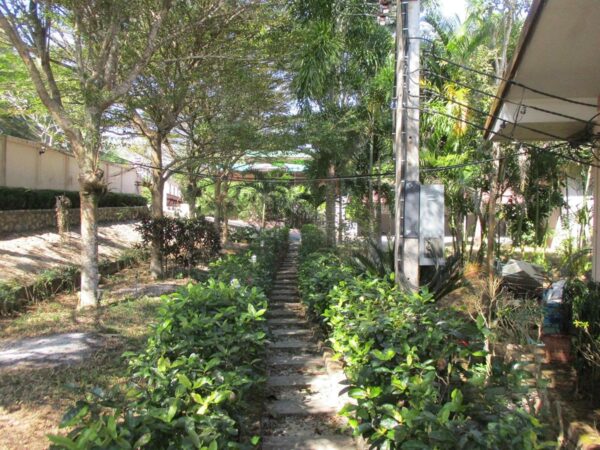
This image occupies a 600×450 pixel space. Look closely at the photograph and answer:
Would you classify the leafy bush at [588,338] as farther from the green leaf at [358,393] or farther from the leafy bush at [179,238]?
the leafy bush at [179,238]

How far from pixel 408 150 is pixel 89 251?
18.0 feet

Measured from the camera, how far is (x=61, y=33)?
32.8 feet

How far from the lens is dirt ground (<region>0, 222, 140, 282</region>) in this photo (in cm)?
1045

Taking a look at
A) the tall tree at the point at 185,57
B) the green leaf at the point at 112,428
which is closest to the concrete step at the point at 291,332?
the tall tree at the point at 185,57

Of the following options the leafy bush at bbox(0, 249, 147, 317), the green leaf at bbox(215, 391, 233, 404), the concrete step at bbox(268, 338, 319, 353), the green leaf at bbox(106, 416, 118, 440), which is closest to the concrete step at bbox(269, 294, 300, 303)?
the concrete step at bbox(268, 338, 319, 353)

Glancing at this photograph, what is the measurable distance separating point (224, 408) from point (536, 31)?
4.76 meters

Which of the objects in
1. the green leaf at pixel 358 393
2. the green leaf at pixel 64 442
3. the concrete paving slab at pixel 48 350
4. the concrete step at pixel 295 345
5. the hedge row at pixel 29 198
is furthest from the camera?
the hedge row at pixel 29 198

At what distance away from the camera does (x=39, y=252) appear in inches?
486

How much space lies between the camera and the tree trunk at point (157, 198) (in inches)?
465

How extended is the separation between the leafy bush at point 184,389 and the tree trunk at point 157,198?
801cm

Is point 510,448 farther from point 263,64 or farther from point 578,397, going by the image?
point 263,64

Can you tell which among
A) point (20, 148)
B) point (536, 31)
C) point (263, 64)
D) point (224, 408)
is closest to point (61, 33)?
point (263, 64)

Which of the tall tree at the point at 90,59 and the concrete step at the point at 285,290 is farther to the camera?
the concrete step at the point at 285,290

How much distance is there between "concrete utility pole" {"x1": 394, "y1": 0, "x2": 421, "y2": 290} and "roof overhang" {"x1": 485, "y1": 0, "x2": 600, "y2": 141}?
1133 millimetres
